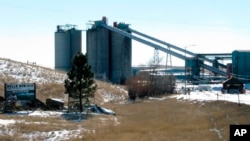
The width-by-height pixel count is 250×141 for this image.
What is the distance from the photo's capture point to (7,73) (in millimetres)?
77750

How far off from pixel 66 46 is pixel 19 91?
93.5 metres

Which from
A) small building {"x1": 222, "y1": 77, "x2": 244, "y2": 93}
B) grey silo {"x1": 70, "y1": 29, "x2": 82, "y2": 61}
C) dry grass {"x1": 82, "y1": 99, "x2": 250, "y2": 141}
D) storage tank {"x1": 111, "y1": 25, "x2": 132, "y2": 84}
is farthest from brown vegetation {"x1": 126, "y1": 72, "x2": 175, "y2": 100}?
grey silo {"x1": 70, "y1": 29, "x2": 82, "y2": 61}

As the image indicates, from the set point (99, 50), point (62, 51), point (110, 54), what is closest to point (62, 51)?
point (62, 51)

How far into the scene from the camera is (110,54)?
140250mm

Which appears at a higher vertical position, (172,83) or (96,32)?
(96,32)

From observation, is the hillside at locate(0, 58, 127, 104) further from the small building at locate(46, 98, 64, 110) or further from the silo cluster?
the silo cluster

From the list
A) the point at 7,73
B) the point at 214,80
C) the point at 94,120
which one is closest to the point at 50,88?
the point at 7,73

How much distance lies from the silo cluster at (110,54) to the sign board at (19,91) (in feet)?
272

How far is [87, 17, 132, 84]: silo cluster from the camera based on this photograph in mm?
136500

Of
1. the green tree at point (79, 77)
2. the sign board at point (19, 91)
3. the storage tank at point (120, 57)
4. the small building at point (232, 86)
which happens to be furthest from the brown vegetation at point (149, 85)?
the storage tank at point (120, 57)

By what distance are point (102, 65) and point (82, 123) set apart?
9792 cm

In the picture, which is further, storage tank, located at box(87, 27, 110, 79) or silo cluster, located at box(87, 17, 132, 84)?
storage tank, located at box(87, 27, 110, 79)

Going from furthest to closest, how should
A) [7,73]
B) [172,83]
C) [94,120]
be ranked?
[172,83] → [7,73] → [94,120]

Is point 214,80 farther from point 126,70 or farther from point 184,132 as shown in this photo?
point 184,132
